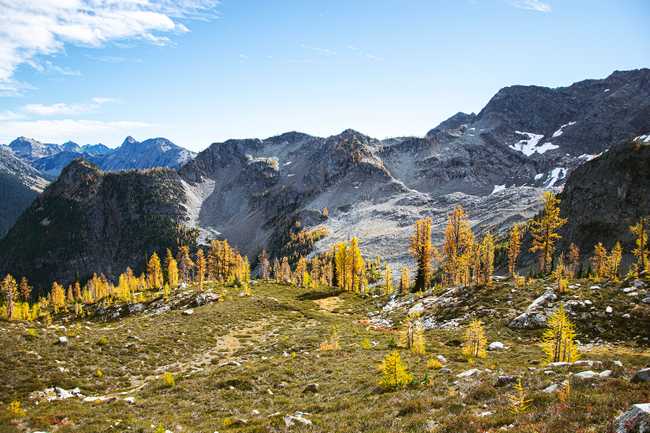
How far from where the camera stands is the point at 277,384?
78.2ft

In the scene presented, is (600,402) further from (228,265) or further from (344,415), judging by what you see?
(228,265)

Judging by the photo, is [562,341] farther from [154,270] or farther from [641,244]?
[154,270]

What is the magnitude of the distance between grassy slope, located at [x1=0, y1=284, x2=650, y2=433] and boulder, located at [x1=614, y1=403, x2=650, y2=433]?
0.76 metres

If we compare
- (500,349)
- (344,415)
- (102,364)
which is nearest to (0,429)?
(102,364)

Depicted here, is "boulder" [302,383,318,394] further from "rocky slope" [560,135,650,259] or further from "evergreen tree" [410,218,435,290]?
"rocky slope" [560,135,650,259]

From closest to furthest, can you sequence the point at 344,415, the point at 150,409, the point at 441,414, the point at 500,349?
the point at 441,414
the point at 344,415
the point at 150,409
the point at 500,349

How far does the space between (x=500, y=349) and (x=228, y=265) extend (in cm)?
10834

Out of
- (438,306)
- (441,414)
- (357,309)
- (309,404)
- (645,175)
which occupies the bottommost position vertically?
(357,309)

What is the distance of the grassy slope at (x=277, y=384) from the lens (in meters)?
12.9

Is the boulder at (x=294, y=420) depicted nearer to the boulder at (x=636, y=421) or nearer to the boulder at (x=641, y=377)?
the boulder at (x=636, y=421)

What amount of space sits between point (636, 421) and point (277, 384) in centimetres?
1923

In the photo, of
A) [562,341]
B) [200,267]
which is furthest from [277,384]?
[200,267]

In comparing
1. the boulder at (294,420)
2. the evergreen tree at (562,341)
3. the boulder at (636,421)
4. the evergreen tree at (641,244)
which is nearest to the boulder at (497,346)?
the evergreen tree at (562,341)

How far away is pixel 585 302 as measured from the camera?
37.3m
